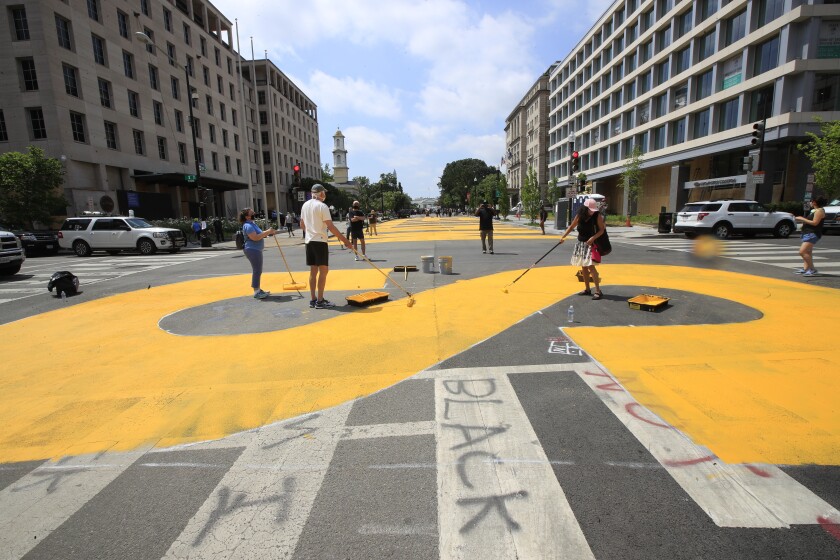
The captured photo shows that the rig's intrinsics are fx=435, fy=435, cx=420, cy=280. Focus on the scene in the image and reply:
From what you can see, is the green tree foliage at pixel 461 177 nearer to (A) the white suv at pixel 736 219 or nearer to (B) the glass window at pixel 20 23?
(B) the glass window at pixel 20 23

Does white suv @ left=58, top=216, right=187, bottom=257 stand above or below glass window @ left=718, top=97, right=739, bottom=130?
below

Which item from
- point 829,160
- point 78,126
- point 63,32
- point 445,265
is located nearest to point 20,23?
point 63,32

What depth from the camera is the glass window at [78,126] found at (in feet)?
93.0

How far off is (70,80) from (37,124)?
3697 millimetres

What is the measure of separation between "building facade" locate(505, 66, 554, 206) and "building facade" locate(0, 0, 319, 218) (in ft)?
164

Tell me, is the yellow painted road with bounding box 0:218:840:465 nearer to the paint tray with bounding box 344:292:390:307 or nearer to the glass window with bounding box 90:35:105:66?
the paint tray with bounding box 344:292:390:307

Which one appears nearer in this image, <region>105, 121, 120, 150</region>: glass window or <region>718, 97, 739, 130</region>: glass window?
<region>105, 121, 120, 150</region>: glass window

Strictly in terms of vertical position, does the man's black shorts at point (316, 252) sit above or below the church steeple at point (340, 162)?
below

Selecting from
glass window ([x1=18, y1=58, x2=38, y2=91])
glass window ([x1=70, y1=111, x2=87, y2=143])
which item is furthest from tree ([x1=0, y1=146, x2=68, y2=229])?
glass window ([x1=18, y1=58, x2=38, y2=91])

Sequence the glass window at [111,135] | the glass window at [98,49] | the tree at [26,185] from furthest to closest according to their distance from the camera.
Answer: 1. the glass window at [111,135]
2. the glass window at [98,49]
3. the tree at [26,185]

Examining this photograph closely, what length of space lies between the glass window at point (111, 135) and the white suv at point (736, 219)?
37.7 meters

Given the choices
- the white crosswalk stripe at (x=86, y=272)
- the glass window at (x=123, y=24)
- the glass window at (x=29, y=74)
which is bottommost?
the white crosswalk stripe at (x=86, y=272)

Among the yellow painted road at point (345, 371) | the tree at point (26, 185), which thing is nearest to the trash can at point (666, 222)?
the yellow painted road at point (345, 371)

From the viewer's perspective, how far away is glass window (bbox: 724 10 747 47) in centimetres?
3194
